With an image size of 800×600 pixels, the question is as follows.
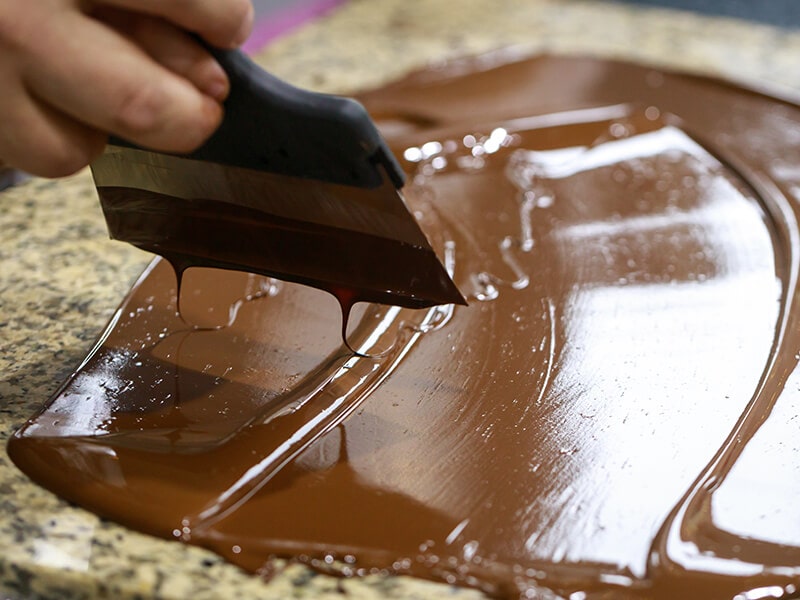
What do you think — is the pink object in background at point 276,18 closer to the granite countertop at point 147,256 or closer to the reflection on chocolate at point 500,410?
the granite countertop at point 147,256

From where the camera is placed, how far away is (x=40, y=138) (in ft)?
2.53

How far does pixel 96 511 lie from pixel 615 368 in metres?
0.53

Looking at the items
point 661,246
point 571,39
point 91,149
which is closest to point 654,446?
point 661,246

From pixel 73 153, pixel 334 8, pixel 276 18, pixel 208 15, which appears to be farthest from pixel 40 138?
pixel 334 8

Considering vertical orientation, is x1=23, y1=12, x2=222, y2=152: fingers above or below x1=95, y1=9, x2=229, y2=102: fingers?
below

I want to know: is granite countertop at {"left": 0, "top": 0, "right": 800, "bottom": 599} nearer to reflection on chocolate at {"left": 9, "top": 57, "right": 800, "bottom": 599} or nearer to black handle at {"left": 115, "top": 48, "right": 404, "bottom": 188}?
reflection on chocolate at {"left": 9, "top": 57, "right": 800, "bottom": 599}

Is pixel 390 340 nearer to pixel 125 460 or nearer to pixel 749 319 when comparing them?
pixel 125 460

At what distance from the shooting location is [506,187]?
4.65ft

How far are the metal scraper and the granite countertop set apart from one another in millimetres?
168

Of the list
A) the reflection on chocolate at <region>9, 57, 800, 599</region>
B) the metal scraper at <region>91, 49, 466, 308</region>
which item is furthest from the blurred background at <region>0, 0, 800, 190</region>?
the metal scraper at <region>91, 49, 466, 308</region>

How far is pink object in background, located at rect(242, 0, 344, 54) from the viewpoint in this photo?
2.00 metres

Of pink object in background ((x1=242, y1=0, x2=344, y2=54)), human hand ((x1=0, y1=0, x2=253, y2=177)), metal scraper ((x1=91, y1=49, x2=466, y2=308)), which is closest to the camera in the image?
human hand ((x1=0, y1=0, x2=253, y2=177))

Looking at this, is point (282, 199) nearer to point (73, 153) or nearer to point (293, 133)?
point (293, 133)

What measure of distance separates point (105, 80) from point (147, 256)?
0.48 metres
